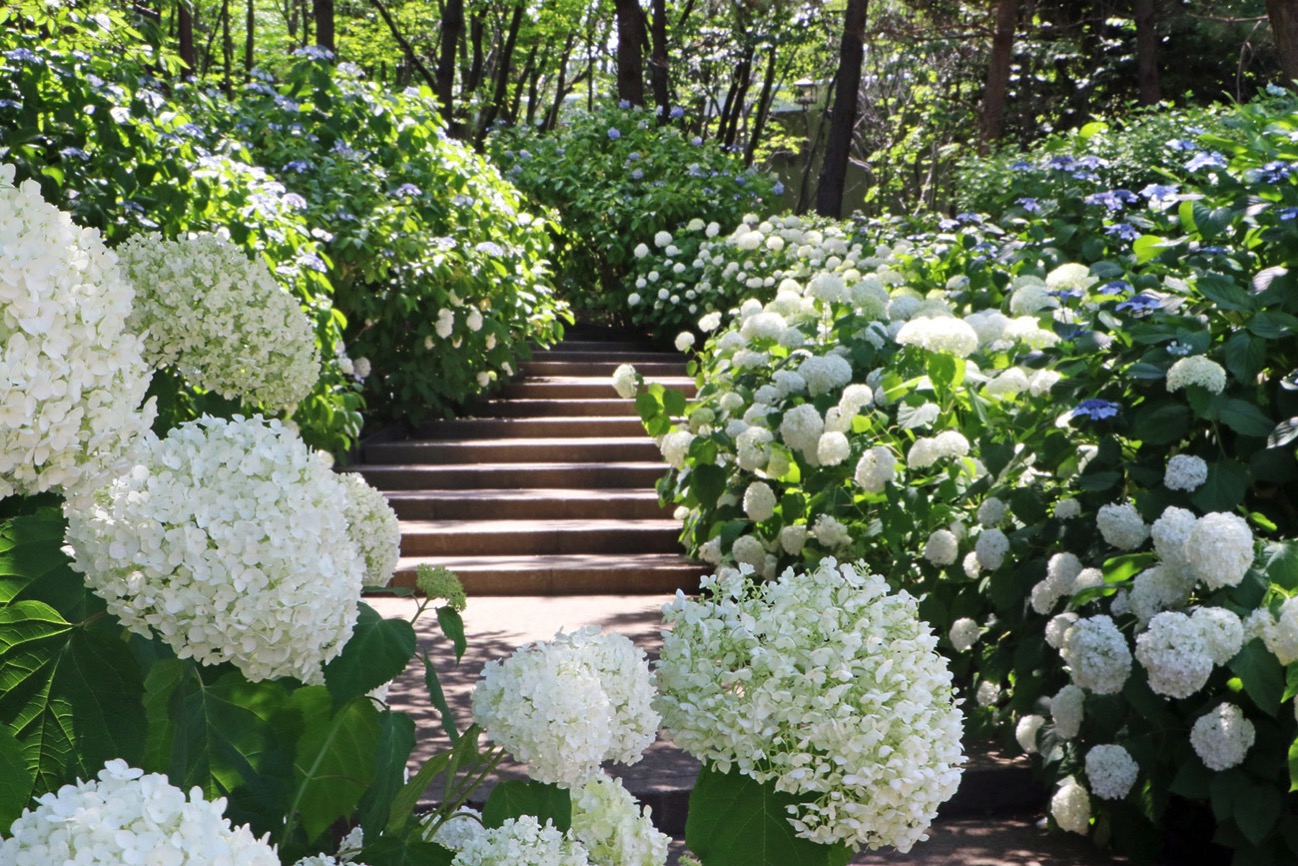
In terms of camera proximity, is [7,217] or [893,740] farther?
[893,740]

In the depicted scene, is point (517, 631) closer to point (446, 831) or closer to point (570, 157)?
point (446, 831)

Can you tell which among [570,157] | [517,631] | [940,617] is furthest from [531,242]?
[940,617]

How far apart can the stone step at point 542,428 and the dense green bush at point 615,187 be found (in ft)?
10.6

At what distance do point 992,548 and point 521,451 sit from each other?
5.42 metres

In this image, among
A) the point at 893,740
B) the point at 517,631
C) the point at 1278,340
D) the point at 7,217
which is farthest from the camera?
the point at 517,631

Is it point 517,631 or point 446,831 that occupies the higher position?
point 446,831

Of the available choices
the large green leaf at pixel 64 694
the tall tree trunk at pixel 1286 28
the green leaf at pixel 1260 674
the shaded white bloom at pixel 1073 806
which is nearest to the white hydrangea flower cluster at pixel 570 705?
the large green leaf at pixel 64 694

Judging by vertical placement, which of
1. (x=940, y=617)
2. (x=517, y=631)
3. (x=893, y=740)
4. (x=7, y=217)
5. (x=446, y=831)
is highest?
(x=7, y=217)

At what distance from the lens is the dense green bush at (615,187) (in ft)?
41.4

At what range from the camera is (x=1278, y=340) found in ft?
12.8

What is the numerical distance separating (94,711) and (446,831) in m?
0.49

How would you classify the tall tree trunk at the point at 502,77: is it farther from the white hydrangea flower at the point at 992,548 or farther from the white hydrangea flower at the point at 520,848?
the white hydrangea flower at the point at 520,848

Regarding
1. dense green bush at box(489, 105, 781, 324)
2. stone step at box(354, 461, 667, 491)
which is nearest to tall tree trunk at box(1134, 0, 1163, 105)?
dense green bush at box(489, 105, 781, 324)

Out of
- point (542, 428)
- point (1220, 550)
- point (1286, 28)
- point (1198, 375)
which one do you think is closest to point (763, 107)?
point (1286, 28)
